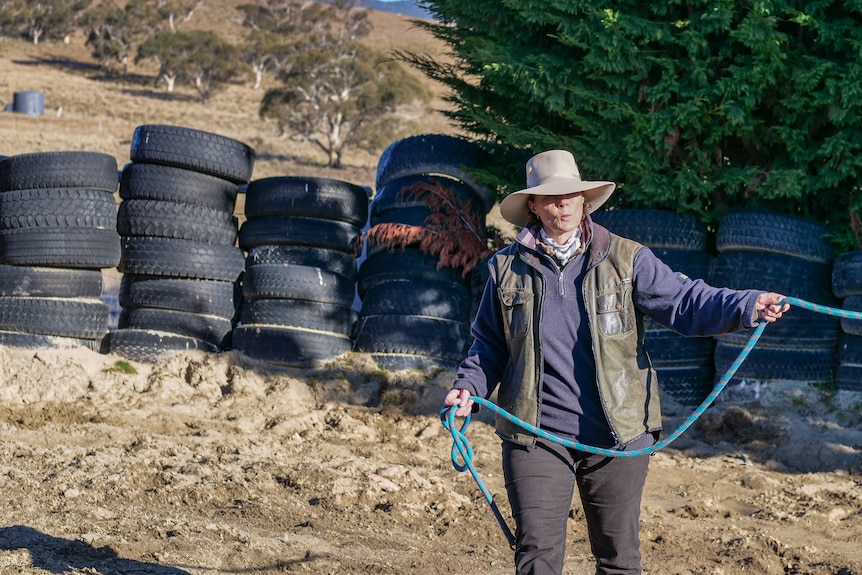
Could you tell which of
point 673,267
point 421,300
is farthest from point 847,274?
point 421,300

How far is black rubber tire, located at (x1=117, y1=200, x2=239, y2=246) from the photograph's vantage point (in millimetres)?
8555

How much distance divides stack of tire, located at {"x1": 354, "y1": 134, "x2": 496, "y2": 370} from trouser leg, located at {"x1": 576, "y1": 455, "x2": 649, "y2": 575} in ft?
15.9

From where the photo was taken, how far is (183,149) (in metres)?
8.67

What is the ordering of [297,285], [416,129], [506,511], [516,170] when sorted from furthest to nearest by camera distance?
1. [416,129]
2. [516,170]
3. [297,285]
4. [506,511]

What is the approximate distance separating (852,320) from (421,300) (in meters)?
3.38

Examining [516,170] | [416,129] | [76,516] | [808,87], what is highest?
[416,129]

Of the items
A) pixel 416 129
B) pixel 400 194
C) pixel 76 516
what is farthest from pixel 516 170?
pixel 416 129

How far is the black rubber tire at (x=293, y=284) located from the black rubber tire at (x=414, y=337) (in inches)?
17.4

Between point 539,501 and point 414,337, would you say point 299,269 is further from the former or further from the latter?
point 539,501

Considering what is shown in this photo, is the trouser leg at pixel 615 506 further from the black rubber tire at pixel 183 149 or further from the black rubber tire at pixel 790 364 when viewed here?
the black rubber tire at pixel 183 149

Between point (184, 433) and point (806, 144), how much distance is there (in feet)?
17.3

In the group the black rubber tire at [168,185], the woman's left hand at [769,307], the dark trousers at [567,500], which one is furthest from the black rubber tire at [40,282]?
the woman's left hand at [769,307]

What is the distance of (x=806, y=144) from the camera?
8.05 m

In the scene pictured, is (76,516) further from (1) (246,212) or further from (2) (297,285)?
(1) (246,212)
